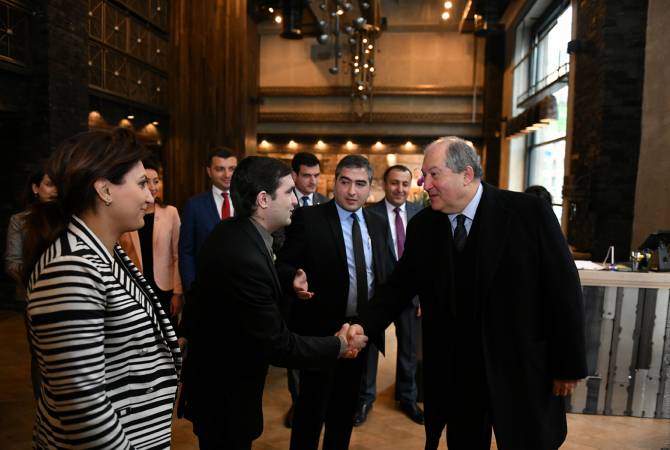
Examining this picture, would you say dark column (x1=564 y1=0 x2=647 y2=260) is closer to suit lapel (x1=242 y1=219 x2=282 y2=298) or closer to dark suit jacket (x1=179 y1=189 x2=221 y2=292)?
dark suit jacket (x1=179 y1=189 x2=221 y2=292)

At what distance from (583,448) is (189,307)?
2.63 meters

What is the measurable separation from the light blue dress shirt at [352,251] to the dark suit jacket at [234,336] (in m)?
0.99

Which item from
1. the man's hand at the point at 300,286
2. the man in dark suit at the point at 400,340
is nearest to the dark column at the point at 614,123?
the man in dark suit at the point at 400,340

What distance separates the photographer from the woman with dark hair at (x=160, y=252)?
11.4 feet

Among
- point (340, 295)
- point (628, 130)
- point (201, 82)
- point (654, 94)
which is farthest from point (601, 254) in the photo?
point (201, 82)

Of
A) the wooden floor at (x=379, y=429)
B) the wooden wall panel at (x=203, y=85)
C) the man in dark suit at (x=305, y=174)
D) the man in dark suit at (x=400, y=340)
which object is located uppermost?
the wooden wall panel at (x=203, y=85)

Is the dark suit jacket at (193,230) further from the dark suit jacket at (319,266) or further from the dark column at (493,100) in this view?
the dark column at (493,100)

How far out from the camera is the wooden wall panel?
6566 mm

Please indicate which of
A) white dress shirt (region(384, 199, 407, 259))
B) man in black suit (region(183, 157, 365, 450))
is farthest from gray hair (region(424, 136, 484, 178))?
white dress shirt (region(384, 199, 407, 259))

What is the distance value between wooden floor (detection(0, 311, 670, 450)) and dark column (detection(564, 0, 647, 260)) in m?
2.98

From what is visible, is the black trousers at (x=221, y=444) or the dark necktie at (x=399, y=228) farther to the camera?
the dark necktie at (x=399, y=228)

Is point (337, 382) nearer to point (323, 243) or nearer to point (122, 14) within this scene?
point (323, 243)

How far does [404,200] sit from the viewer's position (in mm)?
3980

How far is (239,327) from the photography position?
1723mm
